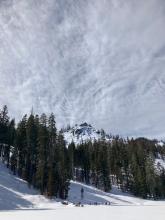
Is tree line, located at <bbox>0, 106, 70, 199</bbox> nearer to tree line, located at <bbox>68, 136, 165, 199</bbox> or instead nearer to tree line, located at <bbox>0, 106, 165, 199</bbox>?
tree line, located at <bbox>0, 106, 165, 199</bbox>

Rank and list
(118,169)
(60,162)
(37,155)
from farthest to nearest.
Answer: (118,169)
(37,155)
(60,162)

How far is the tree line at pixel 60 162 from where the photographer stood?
5570 cm

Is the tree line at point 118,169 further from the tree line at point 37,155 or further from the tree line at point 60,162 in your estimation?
the tree line at point 37,155

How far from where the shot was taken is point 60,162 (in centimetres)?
5891

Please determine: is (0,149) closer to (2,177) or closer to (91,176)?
(2,177)

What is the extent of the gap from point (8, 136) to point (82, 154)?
3210 centimetres

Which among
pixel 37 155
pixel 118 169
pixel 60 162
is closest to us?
pixel 60 162

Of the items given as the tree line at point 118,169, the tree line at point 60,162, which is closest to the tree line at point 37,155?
the tree line at point 60,162

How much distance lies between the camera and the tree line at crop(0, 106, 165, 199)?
2193 inches

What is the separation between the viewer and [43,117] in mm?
76312

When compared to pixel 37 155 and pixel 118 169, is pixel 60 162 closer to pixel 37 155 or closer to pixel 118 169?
pixel 37 155

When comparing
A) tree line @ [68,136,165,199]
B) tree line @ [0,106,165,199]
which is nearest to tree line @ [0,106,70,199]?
tree line @ [0,106,165,199]

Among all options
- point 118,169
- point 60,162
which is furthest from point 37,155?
point 118,169

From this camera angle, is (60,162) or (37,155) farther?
(37,155)
